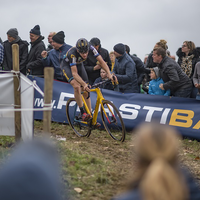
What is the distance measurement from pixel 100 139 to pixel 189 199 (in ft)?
20.7

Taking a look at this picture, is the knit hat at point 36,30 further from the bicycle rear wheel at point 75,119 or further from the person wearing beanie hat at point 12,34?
the bicycle rear wheel at point 75,119

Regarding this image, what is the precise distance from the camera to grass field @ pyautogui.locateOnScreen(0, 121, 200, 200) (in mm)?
4980

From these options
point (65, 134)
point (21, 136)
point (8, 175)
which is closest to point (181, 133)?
point (65, 134)

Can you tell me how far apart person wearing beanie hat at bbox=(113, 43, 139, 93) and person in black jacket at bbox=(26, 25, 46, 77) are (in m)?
2.50

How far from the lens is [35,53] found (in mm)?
11086

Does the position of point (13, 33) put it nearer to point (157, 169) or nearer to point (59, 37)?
point (59, 37)

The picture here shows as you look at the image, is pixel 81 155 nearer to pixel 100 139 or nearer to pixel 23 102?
pixel 23 102

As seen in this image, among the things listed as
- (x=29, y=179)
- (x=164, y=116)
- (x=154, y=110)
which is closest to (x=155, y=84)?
(x=154, y=110)

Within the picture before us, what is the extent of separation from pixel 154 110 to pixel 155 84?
77 centimetres

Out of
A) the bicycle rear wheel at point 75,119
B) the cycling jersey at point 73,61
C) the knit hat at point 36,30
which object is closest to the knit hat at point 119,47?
the cycling jersey at point 73,61

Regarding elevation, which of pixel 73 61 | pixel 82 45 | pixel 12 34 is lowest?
pixel 73 61

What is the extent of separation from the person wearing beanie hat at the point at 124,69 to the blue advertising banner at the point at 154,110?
14.3 inches

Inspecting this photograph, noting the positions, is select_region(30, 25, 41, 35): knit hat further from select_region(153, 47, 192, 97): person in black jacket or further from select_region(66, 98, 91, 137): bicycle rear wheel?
select_region(153, 47, 192, 97): person in black jacket

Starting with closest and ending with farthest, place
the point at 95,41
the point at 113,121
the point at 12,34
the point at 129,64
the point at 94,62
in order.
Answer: the point at 113,121 < the point at 129,64 < the point at 95,41 < the point at 94,62 < the point at 12,34
